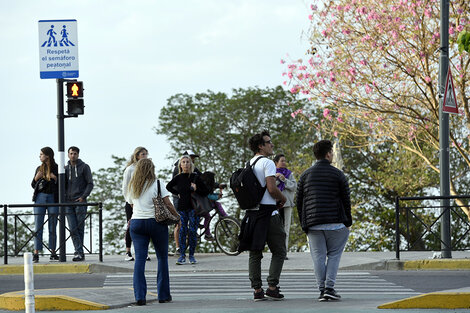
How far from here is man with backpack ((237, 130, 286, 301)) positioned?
10109 mm

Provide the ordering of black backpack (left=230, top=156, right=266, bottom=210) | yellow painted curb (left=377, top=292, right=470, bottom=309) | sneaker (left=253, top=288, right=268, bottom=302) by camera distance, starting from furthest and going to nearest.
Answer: sneaker (left=253, top=288, right=268, bottom=302)
black backpack (left=230, top=156, right=266, bottom=210)
yellow painted curb (left=377, top=292, right=470, bottom=309)

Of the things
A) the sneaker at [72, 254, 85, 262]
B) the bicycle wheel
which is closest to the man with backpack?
the bicycle wheel

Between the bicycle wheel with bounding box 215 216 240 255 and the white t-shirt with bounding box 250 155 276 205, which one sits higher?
the white t-shirt with bounding box 250 155 276 205

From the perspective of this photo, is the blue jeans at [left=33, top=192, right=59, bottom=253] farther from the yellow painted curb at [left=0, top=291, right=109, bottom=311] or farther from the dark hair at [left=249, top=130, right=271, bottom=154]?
the dark hair at [left=249, top=130, right=271, bottom=154]

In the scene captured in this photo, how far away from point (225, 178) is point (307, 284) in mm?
25710

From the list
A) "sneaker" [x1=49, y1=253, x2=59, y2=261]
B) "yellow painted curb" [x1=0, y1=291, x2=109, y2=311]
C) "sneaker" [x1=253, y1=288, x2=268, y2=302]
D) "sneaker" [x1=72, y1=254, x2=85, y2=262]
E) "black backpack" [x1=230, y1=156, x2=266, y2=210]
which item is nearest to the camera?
"yellow painted curb" [x1=0, y1=291, x2=109, y2=311]

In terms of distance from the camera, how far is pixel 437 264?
50.5ft

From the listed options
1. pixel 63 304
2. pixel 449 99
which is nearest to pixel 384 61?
pixel 449 99

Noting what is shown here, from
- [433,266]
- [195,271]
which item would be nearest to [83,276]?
[195,271]

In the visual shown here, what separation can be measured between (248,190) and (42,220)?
24.4 feet

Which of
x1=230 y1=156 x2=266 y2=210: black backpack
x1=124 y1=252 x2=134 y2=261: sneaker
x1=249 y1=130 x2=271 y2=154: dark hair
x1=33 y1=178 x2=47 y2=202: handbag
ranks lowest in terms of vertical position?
x1=124 y1=252 x2=134 y2=261: sneaker

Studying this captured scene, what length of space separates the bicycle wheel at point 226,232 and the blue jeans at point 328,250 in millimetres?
6211

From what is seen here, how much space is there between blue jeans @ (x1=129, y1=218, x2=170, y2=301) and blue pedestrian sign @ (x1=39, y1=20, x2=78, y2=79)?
6953mm

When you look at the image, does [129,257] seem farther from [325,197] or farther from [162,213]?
[325,197]
